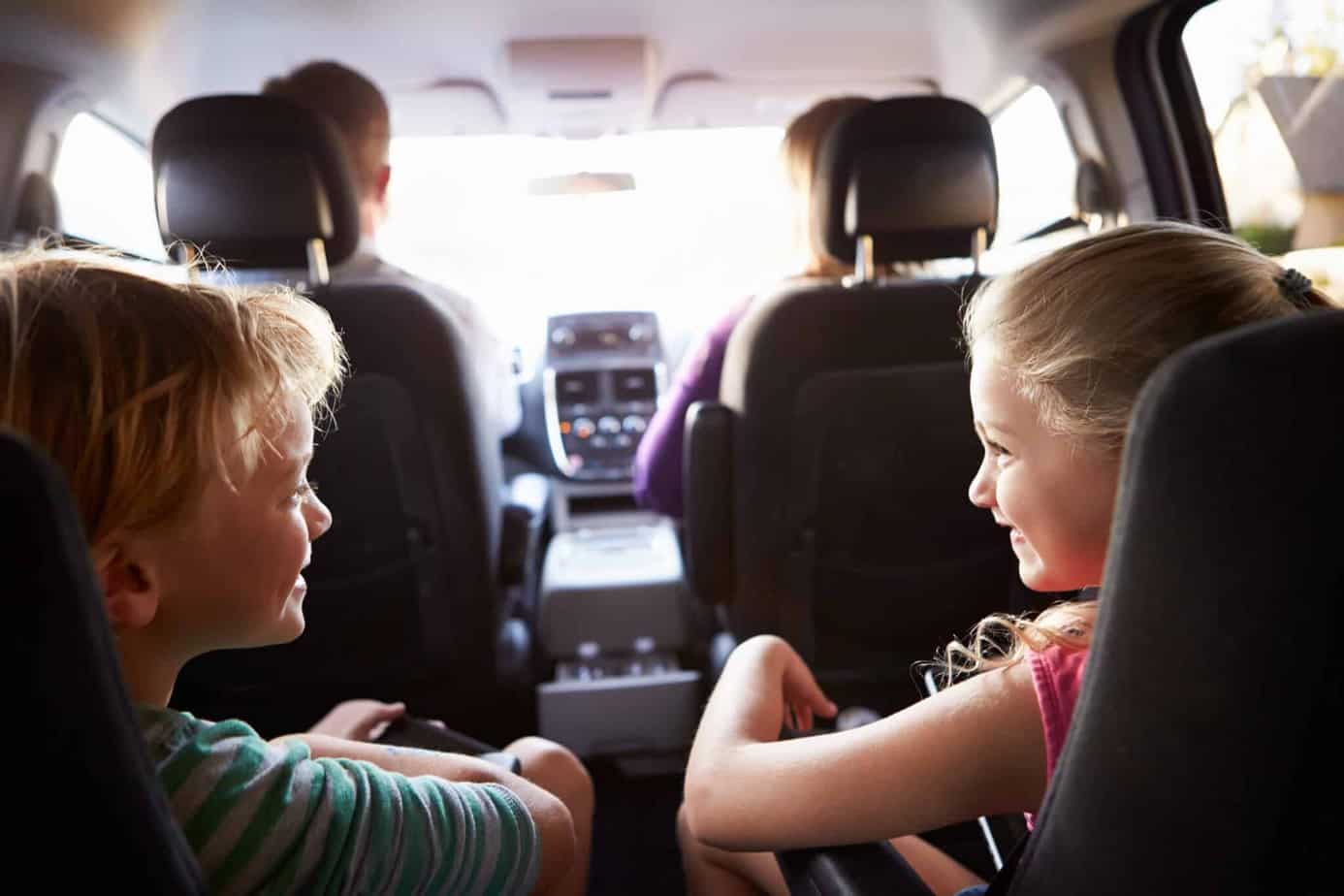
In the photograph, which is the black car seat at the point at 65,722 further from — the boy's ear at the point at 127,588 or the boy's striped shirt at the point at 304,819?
the boy's ear at the point at 127,588

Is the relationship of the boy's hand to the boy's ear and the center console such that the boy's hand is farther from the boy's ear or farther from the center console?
the center console

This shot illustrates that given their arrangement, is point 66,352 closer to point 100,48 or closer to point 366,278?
point 366,278

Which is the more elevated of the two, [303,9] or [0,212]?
[303,9]

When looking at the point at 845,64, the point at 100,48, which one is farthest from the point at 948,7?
the point at 100,48

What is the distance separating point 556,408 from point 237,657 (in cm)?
160

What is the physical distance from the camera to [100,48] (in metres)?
3.00

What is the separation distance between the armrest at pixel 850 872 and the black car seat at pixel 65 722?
0.52 meters

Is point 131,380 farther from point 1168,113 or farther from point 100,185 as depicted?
point 1168,113

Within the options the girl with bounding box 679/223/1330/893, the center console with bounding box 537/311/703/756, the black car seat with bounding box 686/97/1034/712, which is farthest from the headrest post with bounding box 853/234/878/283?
the center console with bounding box 537/311/703/756

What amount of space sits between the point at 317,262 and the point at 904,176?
110 cm

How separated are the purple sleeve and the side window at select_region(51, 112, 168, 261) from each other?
1.48 m

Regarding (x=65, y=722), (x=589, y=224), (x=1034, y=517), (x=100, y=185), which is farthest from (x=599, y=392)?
(x=65, y=722)

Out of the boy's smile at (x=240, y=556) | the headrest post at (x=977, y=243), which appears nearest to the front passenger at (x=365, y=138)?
A: the headrest post at (x=977, y=243)

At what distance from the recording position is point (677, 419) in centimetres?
228
